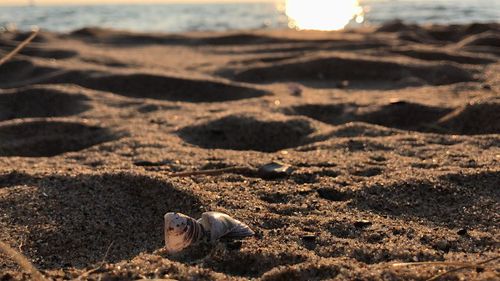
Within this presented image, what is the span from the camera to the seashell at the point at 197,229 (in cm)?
140

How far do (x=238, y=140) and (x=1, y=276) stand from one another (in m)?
1.55

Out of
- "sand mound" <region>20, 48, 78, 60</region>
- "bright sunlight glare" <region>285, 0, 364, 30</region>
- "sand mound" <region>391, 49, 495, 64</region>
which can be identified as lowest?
"bright sunlight glare" <region>285, 0, 364, 30</region>

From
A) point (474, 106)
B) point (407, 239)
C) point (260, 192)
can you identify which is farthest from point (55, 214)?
point (474, 106)

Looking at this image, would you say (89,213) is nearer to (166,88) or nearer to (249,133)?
(249,133)

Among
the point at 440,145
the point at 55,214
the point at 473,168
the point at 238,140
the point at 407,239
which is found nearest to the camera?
the point at 407,239

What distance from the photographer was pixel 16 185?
189 cm

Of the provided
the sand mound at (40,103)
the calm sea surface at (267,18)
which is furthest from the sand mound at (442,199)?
the calm sea surface at (267,18)

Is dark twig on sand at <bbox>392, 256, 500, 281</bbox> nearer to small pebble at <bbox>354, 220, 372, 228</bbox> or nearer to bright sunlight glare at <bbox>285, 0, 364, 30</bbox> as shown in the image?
small pebble at <bbox>354, 220, 372, 228</bbox>

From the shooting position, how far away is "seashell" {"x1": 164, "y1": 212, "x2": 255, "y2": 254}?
140cm

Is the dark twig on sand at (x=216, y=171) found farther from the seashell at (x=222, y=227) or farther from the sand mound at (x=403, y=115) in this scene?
the sand mound at (x=403, y=115)

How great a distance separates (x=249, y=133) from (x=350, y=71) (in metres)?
2.14

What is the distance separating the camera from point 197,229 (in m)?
1.45

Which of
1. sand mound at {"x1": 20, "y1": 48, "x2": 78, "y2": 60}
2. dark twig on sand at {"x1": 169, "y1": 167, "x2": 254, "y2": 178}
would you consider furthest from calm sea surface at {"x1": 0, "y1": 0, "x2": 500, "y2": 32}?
dark twig on sand at {"x1": 169, "y1": 167, "x2": 254, "y2": 178}

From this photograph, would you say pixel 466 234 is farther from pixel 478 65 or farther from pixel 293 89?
pixel 478 65
